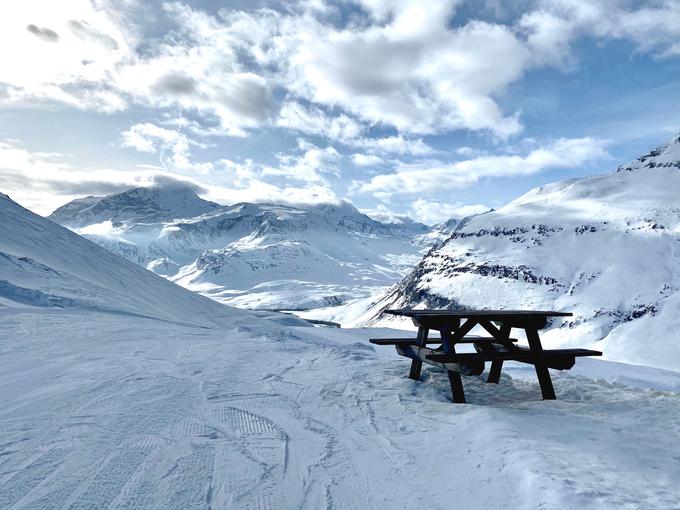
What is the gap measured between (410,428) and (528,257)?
459 feet

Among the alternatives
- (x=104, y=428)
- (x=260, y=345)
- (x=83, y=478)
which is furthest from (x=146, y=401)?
(x=260, y=345)

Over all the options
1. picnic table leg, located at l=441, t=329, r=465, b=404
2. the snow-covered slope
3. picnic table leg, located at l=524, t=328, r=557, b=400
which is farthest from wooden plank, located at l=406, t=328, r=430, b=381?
the snow-covered slope

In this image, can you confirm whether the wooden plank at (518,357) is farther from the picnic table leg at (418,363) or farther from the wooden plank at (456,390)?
the picnic table leg at (418,363)

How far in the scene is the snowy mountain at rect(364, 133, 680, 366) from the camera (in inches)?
3649

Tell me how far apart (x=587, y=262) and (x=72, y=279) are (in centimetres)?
12589

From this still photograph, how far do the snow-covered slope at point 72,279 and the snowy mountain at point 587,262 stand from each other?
210 feet

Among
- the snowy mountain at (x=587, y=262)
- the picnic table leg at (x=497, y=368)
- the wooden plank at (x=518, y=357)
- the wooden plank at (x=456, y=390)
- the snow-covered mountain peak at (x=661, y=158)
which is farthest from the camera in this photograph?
the snow-covered mountain peak at (x=661, y=158)

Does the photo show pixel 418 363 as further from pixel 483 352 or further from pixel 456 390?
pixel 456 390

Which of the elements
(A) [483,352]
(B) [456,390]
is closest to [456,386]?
(B) [456,390]

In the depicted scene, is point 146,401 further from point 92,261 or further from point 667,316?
point 667,316

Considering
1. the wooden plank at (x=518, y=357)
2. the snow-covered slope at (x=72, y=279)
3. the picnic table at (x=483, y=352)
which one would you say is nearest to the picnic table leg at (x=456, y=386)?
the picnic table at (x=483, y=352)

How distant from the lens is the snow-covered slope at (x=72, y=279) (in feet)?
65.9

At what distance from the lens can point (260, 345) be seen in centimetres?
1384

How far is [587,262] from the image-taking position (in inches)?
4727
